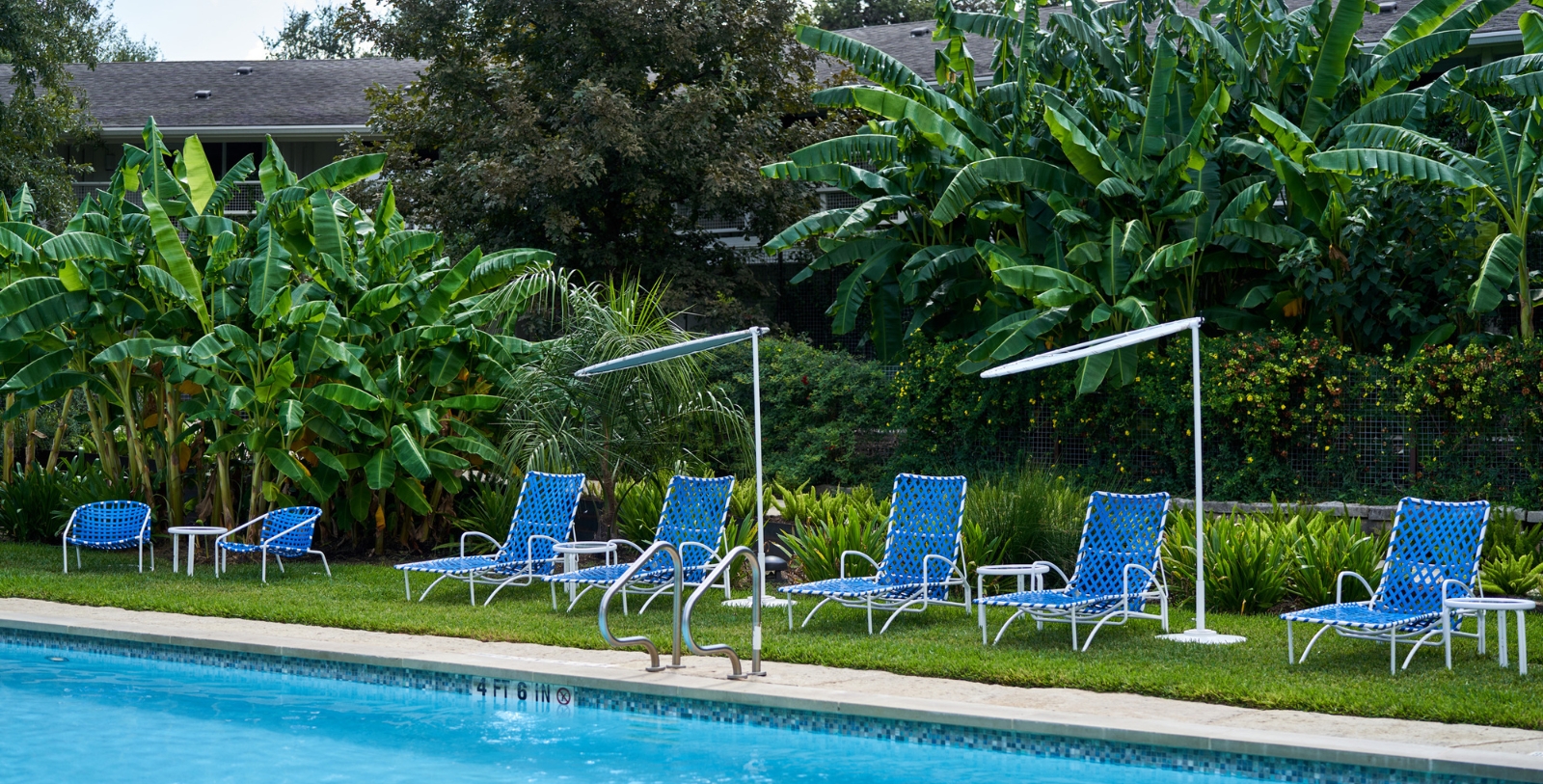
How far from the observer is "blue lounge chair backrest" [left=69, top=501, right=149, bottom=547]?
43.1 ft

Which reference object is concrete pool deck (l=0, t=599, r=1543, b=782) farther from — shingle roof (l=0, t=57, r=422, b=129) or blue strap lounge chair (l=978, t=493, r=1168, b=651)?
shingle roof (l=0, t=57, r=422, b=129)

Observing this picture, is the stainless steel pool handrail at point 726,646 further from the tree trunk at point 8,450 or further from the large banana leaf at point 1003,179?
the tree trunk at point 8,450

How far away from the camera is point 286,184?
45.8 feet

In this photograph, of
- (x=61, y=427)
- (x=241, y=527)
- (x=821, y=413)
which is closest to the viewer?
(x=241, y=527)

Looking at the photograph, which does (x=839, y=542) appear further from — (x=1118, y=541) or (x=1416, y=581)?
(x=1416, y=581)

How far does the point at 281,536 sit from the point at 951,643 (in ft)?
20.4

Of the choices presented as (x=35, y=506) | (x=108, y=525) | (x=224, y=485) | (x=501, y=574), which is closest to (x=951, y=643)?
(x=501, y=574)

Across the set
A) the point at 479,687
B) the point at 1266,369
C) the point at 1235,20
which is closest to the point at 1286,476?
the point at 1266,369

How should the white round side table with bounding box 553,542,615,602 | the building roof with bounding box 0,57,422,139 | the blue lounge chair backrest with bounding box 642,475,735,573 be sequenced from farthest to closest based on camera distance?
1. the building roof with bounding box 0,57,422,139
2. the blue lounge chair backrest with bounding box 642,475,735,573
3. the white round side table with bounding box 553,542,615,602

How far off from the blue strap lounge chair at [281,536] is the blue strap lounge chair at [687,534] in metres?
2.65

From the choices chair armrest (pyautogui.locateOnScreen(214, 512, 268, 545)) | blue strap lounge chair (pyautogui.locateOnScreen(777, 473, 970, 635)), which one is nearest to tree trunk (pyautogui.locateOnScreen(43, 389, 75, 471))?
chair armrest (pyautogui.locateOnScreen(214, 512, 268, 545))

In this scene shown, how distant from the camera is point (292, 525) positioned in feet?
42.6

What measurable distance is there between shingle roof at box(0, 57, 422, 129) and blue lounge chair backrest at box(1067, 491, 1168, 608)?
70.3ft

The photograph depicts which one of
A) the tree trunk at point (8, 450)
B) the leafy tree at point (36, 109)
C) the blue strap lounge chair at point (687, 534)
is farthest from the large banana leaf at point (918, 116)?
the leafy tree at point (36, 109)
